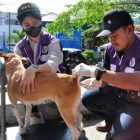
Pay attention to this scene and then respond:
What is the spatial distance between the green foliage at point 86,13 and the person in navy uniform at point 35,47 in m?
4.26

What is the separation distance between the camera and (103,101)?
142 inches

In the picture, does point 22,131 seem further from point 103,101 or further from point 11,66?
point 103,101

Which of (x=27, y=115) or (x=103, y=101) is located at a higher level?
(x=103, y=101)

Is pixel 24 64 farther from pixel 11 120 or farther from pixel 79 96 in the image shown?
pixel 11 120

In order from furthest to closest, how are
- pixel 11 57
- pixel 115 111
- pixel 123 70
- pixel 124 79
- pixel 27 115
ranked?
pixel 27 115 → pixel 11 57 → pixel 115 111 → pixel 123 70 → pixel 124 79

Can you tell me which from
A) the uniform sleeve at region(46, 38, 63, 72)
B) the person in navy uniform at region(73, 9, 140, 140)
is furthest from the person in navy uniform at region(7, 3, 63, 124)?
the person in navy uniform at region(73, 9, 140, 140)

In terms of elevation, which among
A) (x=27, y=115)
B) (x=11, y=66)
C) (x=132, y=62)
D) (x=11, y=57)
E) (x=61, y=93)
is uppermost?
(x=132, y=62)

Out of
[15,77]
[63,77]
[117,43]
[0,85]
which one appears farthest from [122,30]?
[15,77]

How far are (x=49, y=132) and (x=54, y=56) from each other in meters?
0.94

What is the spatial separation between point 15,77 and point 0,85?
1035 millimetres

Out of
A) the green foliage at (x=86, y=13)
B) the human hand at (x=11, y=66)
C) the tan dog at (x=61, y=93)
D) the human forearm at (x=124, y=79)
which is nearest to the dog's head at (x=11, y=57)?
the human hand at (x=11, y=66)

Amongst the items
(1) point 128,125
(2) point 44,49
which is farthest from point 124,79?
(2) point 44,49

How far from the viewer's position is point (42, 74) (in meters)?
3.46

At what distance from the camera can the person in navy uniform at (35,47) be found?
3534 millimetres
